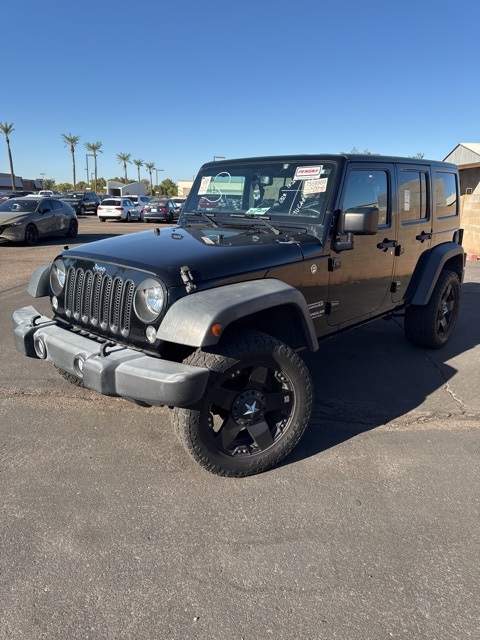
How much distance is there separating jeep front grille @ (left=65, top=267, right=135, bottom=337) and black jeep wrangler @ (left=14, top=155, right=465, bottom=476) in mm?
10

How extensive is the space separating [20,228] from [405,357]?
40.7 ft

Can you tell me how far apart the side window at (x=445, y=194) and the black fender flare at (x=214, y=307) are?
2918mm

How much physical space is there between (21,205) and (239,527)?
1484 cm

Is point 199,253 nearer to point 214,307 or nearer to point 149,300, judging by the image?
point 149,300

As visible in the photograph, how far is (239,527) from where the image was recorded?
2471mm

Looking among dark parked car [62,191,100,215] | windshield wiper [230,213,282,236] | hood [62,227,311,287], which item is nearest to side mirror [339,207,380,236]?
hood [62,227,311,287]

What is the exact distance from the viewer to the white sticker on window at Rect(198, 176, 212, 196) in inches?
168

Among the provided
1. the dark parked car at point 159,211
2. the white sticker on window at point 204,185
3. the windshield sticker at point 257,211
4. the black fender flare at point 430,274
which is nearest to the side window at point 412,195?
the black fender flare at point 430,274

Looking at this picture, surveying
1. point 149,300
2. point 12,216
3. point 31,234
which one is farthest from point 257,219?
point 31,234

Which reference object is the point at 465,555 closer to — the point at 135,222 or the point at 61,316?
the point at 61,316

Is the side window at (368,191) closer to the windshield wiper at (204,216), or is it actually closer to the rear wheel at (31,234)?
the windshield wiper at (204,216)

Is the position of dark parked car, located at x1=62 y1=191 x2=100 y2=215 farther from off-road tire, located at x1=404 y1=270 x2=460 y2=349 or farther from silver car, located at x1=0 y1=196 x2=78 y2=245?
off-road tire, located at x1=404 y1=270 x2=460 y2=349

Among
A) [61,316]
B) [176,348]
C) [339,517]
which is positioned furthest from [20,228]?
[339,517]

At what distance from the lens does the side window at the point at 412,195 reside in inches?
169
